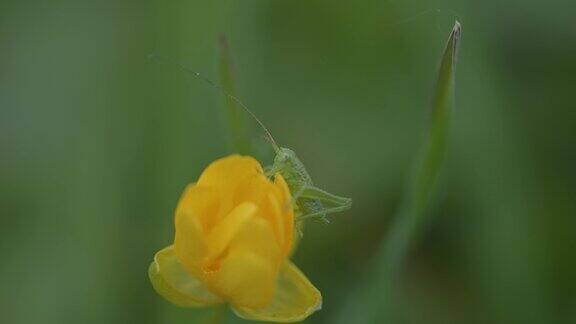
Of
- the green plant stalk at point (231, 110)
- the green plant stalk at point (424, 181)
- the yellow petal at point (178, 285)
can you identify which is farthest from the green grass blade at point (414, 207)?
the yellow petal at point (178, 285)

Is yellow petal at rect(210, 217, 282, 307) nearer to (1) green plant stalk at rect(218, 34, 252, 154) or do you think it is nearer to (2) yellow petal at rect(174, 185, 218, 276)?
(2) yellow petal at rect(174, 185, 218, 276)

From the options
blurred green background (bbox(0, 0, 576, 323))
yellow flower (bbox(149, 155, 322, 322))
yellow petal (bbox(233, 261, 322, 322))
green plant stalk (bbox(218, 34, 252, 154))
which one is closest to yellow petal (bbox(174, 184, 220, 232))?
yellow flower (bbox(149, 155, 322, 322))

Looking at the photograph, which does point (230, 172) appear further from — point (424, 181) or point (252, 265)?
point (424, 181)

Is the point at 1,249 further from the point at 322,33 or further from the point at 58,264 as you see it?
the point at 322,33

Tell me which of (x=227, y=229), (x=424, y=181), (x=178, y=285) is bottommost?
(x=178, y=285)

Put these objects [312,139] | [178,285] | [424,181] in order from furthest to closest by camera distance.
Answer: [312,139]
[424,181]
[178,285]

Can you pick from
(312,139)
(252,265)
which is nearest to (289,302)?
(252,265)

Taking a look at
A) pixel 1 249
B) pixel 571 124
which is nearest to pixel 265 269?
pixel 1 249

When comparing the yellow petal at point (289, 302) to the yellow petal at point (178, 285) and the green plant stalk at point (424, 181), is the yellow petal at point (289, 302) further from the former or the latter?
the green plant stalk at point (424, 181)

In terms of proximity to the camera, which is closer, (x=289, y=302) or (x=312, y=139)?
(x=289, y=302)
